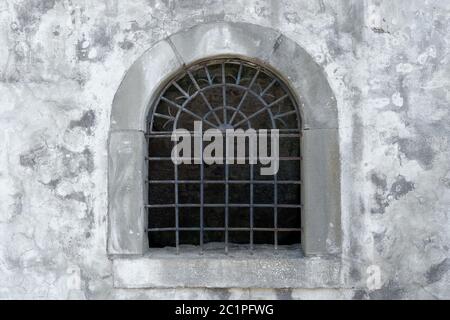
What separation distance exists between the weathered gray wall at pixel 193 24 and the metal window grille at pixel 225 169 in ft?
1.26

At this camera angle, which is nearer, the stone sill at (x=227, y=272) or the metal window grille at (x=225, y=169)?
the stone sill at (x=227, y=272)

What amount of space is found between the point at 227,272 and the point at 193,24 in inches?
71.1

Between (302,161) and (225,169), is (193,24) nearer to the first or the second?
(225,169)

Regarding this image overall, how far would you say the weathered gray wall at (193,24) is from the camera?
3.62m

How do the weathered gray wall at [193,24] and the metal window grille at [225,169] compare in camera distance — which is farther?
the metal window grille at [225,169]

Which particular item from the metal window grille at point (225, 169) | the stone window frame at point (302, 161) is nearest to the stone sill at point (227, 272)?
the stone window frame at point (302, 161)

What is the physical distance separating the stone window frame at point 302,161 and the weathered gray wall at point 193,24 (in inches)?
3.0

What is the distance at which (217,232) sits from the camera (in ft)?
14.6

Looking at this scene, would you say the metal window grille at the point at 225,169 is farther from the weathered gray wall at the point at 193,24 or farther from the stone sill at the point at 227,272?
→ the weathered gray wall at the point at 193,24

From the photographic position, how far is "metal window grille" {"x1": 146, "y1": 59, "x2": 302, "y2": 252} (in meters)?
3.79

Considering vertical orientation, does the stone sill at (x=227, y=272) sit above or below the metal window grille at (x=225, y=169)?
below

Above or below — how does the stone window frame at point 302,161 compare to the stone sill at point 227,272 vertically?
above

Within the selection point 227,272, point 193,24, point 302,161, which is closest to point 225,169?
point 302,161

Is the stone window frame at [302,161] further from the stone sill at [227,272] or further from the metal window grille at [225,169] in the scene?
the metal window grille at [225,169]
